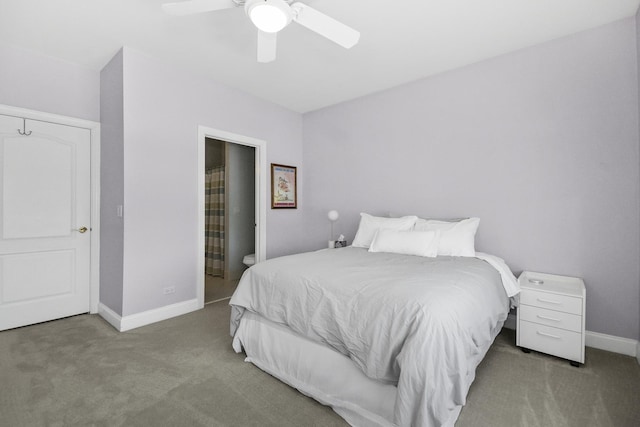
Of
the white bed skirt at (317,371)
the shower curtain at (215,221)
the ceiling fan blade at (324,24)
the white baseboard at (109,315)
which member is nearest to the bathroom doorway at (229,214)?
the shower curtain at (215,221)

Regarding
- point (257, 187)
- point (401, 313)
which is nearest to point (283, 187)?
point (257, 187)

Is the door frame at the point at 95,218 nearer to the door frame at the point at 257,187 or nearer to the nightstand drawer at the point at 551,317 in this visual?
the door frame at the point at 257,187

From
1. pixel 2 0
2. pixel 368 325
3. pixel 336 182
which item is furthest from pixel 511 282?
pixel 2 0

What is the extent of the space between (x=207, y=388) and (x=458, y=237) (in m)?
2.27

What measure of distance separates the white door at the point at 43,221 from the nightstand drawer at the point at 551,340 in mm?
4117

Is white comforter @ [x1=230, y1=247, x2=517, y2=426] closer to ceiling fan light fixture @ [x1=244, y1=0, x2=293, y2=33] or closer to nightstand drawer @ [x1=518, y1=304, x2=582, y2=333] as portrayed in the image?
nightstand drawer @ [x1=518, y1=304, x2=582, y2=333]

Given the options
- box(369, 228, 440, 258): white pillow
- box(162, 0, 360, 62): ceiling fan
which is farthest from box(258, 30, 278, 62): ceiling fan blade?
box(369, 228, 440, 258): white pillow

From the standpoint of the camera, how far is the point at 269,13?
174cm

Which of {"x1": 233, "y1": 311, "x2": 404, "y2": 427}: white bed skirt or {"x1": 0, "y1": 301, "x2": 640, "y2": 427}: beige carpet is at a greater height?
{"x1": 233, "y1": 311, "x2": 404, "y2": 427}: white bed skirt

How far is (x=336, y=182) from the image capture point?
13.7ft

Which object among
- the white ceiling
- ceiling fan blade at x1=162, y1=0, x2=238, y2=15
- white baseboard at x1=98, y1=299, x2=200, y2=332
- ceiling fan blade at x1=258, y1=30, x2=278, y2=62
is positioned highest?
the white ceiling

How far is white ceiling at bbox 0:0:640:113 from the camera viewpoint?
221 centimetres

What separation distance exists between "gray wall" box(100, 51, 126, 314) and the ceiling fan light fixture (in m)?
1.74

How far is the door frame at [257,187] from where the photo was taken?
332cm
